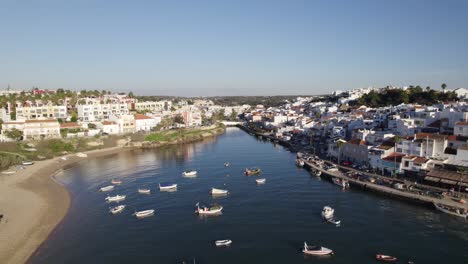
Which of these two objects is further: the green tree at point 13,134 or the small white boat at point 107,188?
the green tree at point 13,134

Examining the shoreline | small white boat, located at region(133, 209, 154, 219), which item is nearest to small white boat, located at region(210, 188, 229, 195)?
small white boat, located at region(133, 209, 154, 219)

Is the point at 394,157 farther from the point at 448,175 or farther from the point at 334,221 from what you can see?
the point at 334,221

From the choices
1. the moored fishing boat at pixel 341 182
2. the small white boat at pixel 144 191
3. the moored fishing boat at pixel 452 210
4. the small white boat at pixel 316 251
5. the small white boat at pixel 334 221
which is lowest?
the small white boat at pixel 144 191

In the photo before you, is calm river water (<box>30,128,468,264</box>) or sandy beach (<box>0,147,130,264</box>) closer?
calm river water (<box>30,128,468,264</box>)

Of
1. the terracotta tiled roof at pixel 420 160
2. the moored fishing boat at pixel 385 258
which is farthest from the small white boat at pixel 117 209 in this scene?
the terracotta tiled roof at pixel 420 160

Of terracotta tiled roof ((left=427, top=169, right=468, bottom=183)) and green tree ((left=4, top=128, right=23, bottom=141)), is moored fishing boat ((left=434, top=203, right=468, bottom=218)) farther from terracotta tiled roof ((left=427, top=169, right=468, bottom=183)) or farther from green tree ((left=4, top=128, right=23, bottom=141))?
green tree ((left=4, top=128, right=23, bottom=141))

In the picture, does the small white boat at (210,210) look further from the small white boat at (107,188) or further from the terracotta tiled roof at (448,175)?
the terracotta tiled roof at (448,175)
